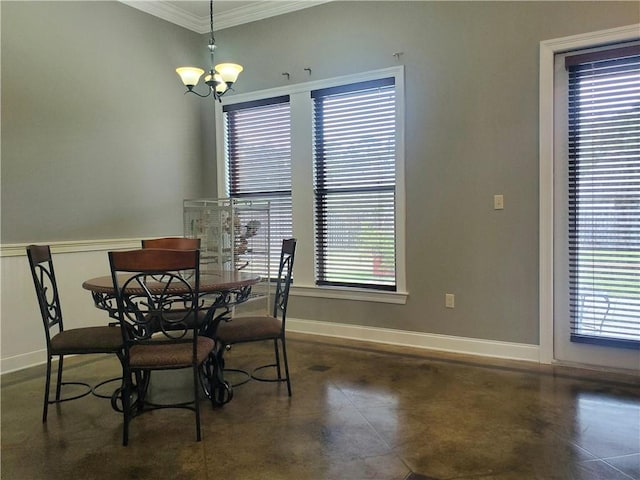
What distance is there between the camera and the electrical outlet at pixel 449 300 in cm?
387

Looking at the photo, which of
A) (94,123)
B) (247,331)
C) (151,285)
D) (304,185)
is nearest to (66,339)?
(151,285)

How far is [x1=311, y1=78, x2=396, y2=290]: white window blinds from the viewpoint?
4.16 metres

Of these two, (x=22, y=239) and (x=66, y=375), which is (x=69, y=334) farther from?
(x=22, y=239)

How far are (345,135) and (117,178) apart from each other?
2123 mm

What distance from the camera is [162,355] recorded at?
237 centimetres

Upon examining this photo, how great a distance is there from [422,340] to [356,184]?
1504mm

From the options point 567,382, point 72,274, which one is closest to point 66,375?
point 72,274

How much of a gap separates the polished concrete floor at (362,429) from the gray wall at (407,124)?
74 cm

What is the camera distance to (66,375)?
343 cm

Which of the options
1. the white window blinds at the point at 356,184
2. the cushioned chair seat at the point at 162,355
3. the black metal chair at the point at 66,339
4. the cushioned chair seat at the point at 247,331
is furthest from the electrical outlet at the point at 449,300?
the black metal chair at the point at 66,339

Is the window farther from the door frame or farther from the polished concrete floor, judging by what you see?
the polished concrete floor

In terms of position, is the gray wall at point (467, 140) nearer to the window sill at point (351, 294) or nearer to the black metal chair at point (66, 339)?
the window sill at point (351, 294)

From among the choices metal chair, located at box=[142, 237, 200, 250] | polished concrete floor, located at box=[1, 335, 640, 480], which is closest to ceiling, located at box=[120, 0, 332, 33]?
metal chair, located at box=[142, 237, 200, 250]

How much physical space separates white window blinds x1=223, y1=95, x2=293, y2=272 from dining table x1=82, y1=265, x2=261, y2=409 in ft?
5.55
